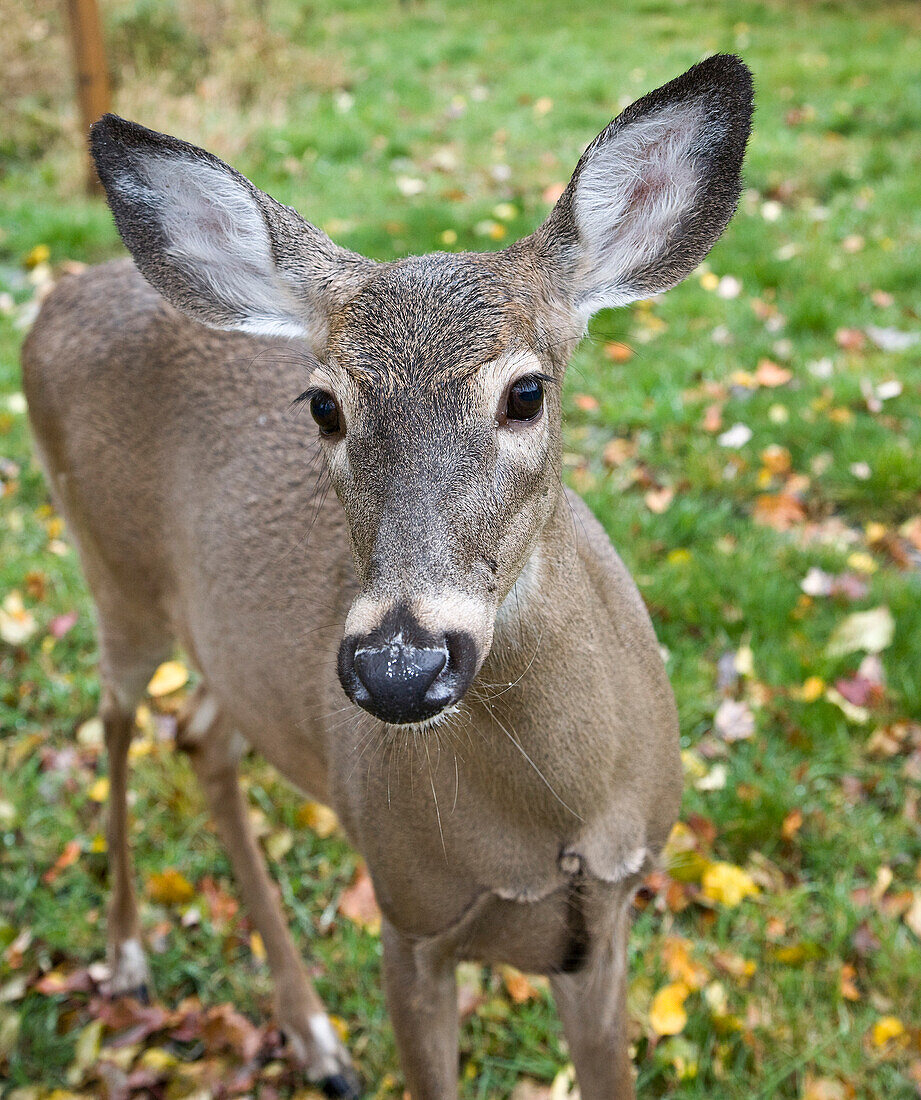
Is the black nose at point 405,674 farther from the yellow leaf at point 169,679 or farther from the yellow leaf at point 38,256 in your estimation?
the yellow leaf at point 38,256

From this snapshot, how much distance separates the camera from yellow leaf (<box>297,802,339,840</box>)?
336cm

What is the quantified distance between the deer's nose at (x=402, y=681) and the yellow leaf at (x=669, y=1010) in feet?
5.61

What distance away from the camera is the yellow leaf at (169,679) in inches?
152

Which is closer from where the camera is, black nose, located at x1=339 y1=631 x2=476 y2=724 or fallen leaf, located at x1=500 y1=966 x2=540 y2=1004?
black nose, located at x1=339 y1=631 x2=476 y2=724

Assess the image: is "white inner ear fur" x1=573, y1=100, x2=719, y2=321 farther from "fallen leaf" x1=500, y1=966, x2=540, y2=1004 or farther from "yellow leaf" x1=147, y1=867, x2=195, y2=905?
"yellow leaf" x1=147, y1=867, x2=195, y2=905

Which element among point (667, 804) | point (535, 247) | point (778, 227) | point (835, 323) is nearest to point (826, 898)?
point (667, 804)

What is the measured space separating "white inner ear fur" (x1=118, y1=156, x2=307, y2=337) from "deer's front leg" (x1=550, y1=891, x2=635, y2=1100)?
4.89 ft

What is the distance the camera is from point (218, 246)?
2.15 meters

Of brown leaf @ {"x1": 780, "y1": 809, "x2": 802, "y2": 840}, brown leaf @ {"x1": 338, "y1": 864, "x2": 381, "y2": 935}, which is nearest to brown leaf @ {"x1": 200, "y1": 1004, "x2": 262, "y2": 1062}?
brown leaf @ {"x1": 338, "y1": 864, "x2": 381, "y2": 935}

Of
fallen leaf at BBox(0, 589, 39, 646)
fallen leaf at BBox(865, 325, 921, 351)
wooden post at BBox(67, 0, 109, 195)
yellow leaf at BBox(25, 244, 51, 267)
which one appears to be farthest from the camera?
wooden post at BBox(67, 0, 109, 195)

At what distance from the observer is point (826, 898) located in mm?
2932

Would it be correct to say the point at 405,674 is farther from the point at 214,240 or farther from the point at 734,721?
the point at 734,721

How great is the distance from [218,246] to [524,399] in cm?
87

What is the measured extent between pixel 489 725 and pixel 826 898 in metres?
1.59
